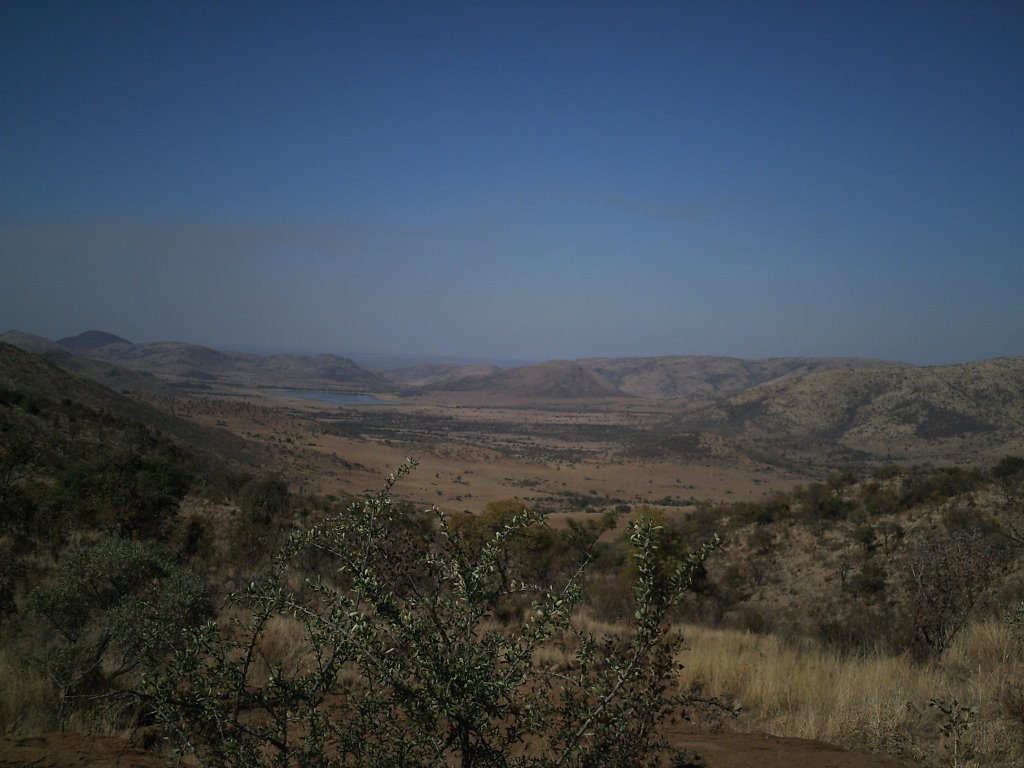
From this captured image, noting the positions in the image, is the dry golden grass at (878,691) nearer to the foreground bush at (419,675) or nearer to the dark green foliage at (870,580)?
the foreground bush at (419,675)

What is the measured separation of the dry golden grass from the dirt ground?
0.56 meters

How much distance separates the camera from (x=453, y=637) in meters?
2.95

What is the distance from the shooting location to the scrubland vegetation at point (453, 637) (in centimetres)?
280

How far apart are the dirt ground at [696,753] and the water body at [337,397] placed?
5144 inches

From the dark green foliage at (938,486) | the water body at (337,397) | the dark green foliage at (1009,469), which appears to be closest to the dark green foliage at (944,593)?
the dark green foliage at (938,486)

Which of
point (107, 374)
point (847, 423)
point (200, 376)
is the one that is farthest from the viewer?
point (200, 376)

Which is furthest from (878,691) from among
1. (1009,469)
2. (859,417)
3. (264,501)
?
(859,417)

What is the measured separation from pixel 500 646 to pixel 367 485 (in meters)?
43.9

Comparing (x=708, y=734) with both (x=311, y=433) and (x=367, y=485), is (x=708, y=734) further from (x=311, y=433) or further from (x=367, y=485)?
(x=311, y=433)

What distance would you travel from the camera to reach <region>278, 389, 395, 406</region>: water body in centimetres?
13800

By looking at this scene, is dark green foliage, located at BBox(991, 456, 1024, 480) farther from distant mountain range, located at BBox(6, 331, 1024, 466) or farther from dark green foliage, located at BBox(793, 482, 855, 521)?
distant mountain range, located at BBox(6, 331, 1024, 466)

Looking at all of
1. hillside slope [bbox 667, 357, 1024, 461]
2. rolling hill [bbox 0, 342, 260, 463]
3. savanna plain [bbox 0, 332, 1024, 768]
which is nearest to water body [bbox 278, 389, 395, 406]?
hillside slope [bbox 667, 357, 1024, 461]

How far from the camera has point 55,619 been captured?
259 inches

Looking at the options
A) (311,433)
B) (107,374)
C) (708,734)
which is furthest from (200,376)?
(708,734)
